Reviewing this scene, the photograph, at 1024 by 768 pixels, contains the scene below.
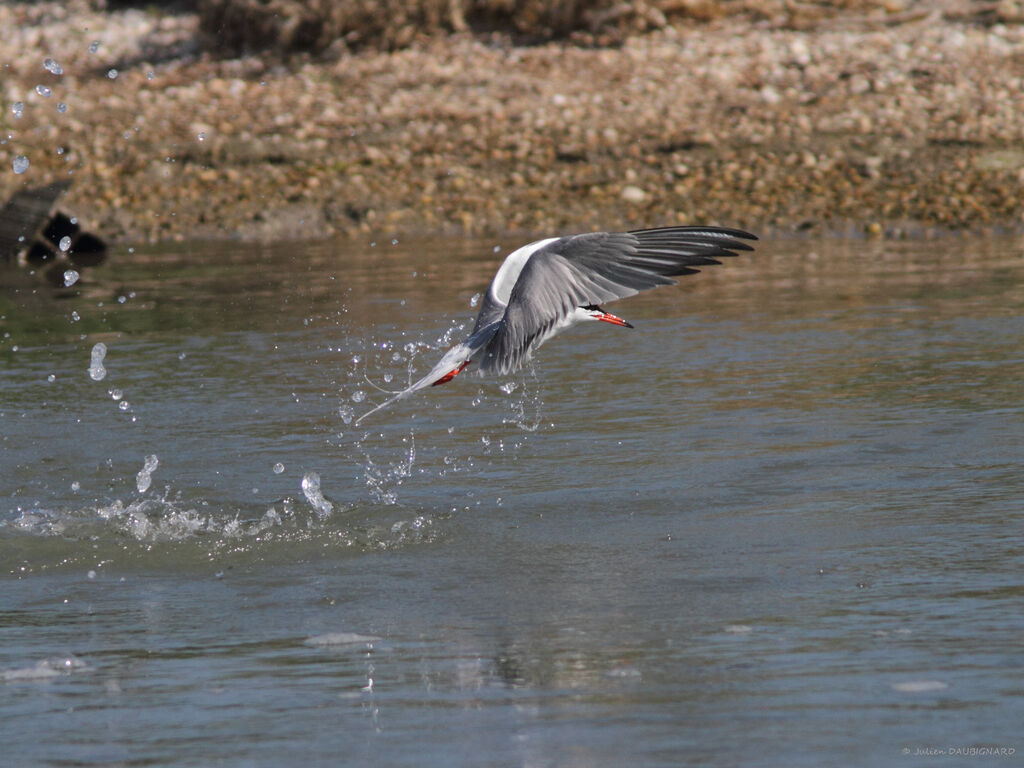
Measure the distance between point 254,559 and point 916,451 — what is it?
8.70 feet

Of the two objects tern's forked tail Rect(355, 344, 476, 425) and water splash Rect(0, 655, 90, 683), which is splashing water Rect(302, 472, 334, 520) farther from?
water splash Rect(0, 655, 90, 683)

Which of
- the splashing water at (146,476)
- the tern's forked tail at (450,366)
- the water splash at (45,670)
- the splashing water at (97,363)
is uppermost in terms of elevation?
the tern's forked tail at (450,366)

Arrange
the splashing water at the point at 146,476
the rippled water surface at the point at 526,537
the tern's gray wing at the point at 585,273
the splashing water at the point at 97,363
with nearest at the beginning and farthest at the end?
the rippled water surface at the point at 526,537 < the tern's gray wing at the point at 585,273 < the splashing water at the point at 146,476 < the splashing water at the point at 97,363

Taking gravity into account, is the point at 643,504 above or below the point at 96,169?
below

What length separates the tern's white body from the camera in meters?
5.25

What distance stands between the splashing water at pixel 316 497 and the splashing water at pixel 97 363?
2.61 metres

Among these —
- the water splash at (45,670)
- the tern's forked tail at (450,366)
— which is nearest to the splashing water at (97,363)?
the tern's forked tail at (450,366)

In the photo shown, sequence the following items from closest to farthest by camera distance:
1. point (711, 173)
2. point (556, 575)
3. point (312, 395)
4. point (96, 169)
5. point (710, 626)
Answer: point (710, 626) < point (556, 575) < point (312, 395) < point (711, 173) < point (96, 169)

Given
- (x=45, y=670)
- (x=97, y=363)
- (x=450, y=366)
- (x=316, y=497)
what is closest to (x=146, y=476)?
(x=316, y=497)

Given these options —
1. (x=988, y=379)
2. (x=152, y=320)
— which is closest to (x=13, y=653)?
(x=988, y=379)

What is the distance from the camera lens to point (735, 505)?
562cm

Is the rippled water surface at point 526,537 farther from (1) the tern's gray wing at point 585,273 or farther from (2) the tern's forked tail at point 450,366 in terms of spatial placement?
(1) the tern's gray wing at point 585,273

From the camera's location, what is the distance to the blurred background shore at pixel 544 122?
13.2m

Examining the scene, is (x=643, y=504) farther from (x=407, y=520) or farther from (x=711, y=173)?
(x=711, y=173)
